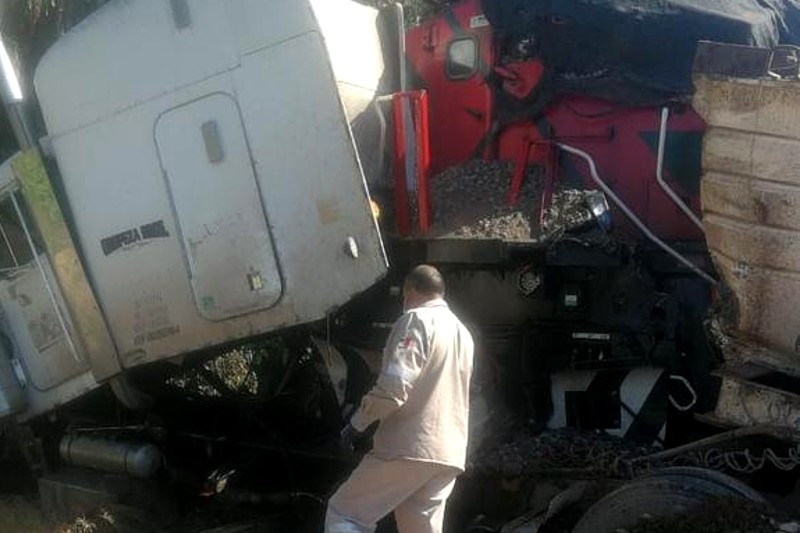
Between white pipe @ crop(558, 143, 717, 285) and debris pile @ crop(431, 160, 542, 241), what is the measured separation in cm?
22

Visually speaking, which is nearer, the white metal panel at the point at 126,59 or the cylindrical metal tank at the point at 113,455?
the white metal panel at the point at 126,59

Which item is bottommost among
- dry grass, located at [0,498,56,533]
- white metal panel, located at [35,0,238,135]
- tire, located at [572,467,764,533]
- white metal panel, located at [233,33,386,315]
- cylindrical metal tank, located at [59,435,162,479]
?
dry grass, located at [0,498,56,533]

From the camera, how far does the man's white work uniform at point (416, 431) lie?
12.9ft

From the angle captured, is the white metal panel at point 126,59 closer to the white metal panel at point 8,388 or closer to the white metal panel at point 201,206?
the white metal panel at point 201,206

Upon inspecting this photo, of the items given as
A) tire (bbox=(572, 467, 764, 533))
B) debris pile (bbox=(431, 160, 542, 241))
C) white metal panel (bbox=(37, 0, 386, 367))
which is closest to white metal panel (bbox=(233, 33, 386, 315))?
white metal panel (bbox=(37, 0, 386, 367))

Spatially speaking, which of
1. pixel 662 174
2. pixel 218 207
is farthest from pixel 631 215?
pixel 218 207

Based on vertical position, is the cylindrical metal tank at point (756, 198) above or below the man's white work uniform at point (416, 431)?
above

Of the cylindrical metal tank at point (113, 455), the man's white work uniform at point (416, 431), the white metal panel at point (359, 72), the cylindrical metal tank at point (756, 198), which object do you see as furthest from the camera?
the cylindrical metal tank at point (113, 455)

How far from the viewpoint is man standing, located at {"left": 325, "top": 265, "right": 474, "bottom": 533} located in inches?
155

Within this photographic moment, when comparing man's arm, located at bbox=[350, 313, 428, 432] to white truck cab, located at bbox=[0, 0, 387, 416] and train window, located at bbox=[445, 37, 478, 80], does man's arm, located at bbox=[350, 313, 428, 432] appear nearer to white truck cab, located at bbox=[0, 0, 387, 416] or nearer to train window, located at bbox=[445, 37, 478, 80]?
white truck cab, located at bbox=[0, 0, 387, 416]

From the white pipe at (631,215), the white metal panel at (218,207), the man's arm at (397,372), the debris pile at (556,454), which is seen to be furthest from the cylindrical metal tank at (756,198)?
the white metal panel at (218,207)

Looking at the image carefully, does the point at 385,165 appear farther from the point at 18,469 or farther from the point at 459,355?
the point at 18,469

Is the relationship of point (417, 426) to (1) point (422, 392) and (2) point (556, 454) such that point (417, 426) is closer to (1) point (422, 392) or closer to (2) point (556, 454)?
(1) point (422, 392)

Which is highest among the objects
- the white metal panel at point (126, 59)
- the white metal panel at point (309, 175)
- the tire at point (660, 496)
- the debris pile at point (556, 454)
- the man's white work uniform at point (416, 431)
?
the white metal panel at point (126, 59)
